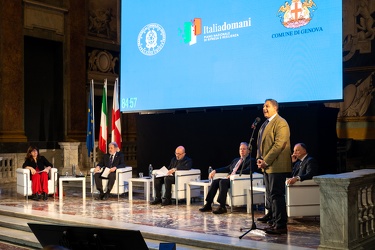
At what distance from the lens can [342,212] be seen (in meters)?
5.28

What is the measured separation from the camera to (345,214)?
526 cm

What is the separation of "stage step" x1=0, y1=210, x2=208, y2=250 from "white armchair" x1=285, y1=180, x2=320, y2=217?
176cm

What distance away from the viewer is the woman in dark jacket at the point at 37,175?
10.4 m

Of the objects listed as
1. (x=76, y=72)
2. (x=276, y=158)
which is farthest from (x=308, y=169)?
(x=76, y=72)

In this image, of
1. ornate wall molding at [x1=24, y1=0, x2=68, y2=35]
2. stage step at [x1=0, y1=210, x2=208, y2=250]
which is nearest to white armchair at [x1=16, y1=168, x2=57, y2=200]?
stage step at [x1=0, y1=210, x2=208, y2=250]

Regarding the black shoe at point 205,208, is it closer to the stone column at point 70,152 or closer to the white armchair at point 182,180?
the white armchair at point 182,180

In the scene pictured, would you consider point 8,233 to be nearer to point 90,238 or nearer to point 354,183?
point 354,183

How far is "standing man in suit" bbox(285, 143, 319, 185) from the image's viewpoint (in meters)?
7.52

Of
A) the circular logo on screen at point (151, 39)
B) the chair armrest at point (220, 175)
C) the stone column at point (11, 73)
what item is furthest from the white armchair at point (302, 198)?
the stone column at point (11, 73)

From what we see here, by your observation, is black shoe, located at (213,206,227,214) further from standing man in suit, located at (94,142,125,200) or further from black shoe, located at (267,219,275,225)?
standing man in suit, located at (94,142,125,200)

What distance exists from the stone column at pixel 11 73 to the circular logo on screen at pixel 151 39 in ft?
15.2

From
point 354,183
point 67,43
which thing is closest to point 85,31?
point 67,43

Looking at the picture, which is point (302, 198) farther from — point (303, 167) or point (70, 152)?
point (70, 152)

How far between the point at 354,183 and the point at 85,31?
41.8 feet
